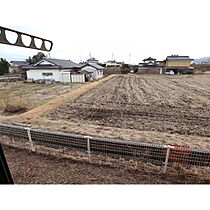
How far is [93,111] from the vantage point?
224 inches

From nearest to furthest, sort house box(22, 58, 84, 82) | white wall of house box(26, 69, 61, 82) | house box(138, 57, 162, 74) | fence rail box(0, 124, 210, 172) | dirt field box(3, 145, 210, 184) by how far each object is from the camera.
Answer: dirt field box(3, 145, 210, 184) < fence rail box(0, 124, 210, 172) < house box(22, 58, 84, 82) < white wall of house box(26, 69, 61, 82) < house box(138, 57, 162, 74)

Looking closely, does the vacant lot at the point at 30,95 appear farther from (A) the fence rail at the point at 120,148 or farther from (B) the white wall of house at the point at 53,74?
(B) the white wall of house at the point at 53,74

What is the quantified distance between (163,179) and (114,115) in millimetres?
3287

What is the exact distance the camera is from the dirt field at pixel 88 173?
6.32 feet

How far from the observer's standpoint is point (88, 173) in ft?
6.84

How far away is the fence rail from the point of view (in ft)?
7.25

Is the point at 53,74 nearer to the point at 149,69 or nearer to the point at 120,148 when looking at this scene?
the point at 120,148

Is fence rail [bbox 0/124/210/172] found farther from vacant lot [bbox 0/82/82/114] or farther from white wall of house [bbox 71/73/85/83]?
white wall of house [bbox 71/73/85/83]

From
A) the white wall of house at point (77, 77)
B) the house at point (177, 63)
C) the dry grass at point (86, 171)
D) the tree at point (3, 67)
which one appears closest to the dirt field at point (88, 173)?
the dry grass at point (86, 171)

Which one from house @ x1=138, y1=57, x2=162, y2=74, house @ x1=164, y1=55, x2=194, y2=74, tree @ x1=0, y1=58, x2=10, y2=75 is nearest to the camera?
tree @ x1=0, y1=58, x2=10, y2=75

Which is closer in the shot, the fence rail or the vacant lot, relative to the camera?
the fence rail

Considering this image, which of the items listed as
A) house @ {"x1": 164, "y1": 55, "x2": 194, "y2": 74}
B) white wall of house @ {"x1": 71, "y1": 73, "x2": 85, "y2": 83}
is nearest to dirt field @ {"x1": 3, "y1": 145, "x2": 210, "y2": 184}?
white wall of house @ {"x1": 71, "y1": 73, "x2": 85, "y2": 83}

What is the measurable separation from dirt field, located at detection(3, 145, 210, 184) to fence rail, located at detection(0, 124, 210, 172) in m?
0.16

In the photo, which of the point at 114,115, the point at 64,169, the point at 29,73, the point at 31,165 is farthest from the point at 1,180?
the point at 29,73
